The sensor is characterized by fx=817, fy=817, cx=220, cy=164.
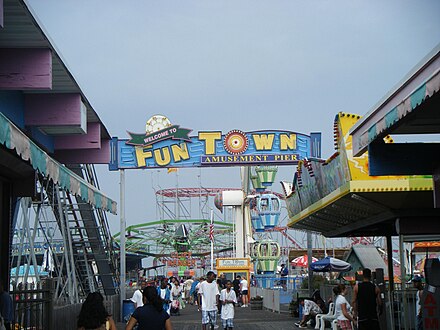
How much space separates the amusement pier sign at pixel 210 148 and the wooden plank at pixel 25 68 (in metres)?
17.5

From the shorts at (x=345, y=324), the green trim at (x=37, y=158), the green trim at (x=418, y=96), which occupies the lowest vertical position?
the shorts at (x=345, y=324)

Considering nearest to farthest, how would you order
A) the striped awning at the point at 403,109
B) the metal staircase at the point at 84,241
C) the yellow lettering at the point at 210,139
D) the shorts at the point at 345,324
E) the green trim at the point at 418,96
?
1. the striped awning at the point at 403,109
2. the green trim at the point at 418,96
3. the shorts at the point at 345,324
4. the metal staircase at the point at 84,241
5. the yellow lettering at the point at 210,139

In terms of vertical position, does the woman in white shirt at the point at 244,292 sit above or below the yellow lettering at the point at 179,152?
below

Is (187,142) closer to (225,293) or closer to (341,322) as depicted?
(225,293)

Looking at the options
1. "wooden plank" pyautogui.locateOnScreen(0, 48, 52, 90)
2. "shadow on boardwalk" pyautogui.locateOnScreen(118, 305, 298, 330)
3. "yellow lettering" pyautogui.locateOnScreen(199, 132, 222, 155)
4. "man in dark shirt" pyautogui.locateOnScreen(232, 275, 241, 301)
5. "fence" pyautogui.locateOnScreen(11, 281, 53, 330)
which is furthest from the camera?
"man in dark shirt" pyautogui.locateOnScreen(232, 275, 241, 301)

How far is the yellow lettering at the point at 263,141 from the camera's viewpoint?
1163 inches

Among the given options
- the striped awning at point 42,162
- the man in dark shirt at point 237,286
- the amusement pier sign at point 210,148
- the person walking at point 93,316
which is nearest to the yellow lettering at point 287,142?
the amusement pier sign at point 210,148

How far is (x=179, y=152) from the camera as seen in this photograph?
29797mm

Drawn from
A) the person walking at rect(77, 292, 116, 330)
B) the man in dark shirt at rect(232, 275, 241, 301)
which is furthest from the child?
the man in dark shirt at rect(232, 275, 241, 301)

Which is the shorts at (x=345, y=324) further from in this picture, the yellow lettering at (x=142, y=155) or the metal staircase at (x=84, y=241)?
the yellow lettering at (x=142, y=155)

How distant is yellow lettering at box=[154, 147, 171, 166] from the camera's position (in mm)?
29750

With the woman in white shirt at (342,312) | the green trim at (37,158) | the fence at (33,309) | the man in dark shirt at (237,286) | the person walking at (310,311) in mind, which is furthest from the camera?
the man in dark shirt at (237,286)

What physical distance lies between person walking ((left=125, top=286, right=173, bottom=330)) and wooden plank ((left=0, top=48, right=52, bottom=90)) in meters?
4.15

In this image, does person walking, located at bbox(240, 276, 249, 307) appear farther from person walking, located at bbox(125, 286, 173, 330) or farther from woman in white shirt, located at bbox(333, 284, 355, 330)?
person walking, located at bbox(125, 286, 173, 330)
